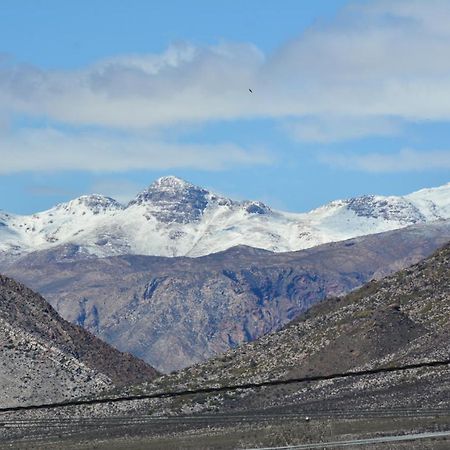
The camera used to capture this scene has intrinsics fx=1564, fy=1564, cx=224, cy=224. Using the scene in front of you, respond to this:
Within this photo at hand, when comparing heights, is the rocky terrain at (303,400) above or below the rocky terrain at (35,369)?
below

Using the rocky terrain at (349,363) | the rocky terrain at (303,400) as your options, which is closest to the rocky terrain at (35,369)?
the rocky terrain at (303,400)

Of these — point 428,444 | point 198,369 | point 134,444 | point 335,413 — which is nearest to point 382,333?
point 198,369

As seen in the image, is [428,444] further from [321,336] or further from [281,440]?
Result: [321,336]

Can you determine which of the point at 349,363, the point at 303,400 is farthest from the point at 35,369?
the point at 303,400

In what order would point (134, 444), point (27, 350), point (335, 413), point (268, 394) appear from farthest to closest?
1. point (27, 350)
2. point (268, 394)
3. point (335, 413)
4. point (134, 444)

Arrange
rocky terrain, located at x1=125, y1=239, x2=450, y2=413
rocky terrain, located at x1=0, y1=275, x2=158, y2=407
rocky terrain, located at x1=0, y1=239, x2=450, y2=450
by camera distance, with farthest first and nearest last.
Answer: rocky terrain, located at x1=0, y1=275, x2=158, y2=407 < rocky terrain, located at x1=125, y1=239, x2=450, y2=413 < rocky terrain, located at x1=0, y1=239, x2=450, y2=450

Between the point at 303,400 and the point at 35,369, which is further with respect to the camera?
the point at 35,369

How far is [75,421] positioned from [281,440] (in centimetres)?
8296

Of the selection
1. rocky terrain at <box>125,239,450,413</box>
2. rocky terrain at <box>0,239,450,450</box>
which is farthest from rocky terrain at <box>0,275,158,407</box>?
rocky terrain at <box>125,239,450,413</box>

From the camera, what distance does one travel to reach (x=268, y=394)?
167 m

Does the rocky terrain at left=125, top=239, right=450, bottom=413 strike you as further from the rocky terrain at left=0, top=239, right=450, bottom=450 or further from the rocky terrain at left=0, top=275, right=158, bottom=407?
the rocky terrain at left=0, top=275, right=158, bottom=407

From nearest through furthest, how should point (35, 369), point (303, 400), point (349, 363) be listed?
point (303, 400)
point (35, 369)
point (349, 363)

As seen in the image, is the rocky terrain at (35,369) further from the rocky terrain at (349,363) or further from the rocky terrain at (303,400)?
the rocky terrain at (349,363)

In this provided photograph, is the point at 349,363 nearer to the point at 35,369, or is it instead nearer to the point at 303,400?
the point at 303,400
